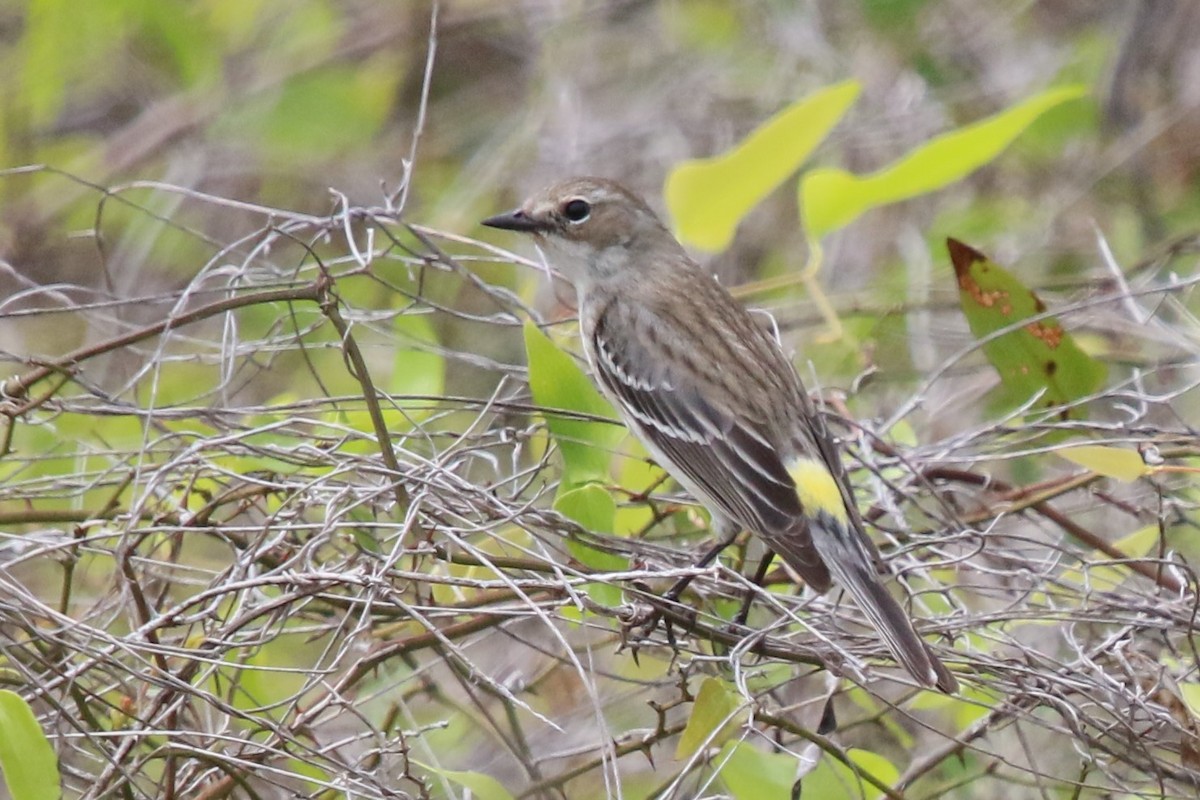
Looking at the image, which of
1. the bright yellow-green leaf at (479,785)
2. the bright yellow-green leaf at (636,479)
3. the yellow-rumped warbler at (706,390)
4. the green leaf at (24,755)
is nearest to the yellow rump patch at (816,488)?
the yellow-rumped warbler at (706,390)

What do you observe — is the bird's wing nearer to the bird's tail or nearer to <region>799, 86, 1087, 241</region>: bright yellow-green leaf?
the bird's tail

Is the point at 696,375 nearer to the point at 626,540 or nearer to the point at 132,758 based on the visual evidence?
the point at 626,540

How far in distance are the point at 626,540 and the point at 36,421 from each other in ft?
3.62

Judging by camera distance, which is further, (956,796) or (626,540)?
(956,796)

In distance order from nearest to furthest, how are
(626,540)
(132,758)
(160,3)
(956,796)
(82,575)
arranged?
(132,758) → (626,540) → (82,575) → (956,796) → (160,3)

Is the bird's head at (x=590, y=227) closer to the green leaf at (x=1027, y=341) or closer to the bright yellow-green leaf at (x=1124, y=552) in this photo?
the green leaf at (x=1027, y=341)

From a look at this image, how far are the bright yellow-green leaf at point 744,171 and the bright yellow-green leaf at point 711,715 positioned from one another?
1483 millimetres

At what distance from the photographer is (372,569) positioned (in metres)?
2.65

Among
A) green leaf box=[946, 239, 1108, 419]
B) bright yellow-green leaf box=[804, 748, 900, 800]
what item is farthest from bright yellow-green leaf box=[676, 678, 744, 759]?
green leaf box=[946, 239, 1108, 419]

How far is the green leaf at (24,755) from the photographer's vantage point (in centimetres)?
221

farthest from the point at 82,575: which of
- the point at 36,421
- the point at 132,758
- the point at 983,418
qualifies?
the point at 983,418

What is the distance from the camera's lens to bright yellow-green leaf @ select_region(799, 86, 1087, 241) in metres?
3.63

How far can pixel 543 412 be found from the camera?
2908 millimetres

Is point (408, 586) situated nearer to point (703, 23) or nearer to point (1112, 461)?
point (1112, 461)
